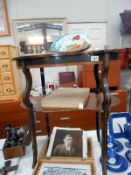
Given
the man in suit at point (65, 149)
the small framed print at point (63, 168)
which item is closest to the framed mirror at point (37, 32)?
the man in suit at point (65, 149)

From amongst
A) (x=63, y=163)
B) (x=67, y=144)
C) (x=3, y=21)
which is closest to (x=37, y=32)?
(x=3, y=21)

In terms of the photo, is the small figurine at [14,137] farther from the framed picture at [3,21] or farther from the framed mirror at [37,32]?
the framed picture at [3,21]

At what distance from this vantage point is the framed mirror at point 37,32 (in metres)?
1.91

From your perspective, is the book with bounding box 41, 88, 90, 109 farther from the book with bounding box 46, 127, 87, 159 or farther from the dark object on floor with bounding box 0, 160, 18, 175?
the dark object on floor with bounding box 0, 160, 18, 175

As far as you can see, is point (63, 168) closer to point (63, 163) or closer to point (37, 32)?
point (63, 163)

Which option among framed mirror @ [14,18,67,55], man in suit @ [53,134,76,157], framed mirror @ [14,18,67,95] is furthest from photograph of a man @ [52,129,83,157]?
framed mirror @ [14,18,67,55]

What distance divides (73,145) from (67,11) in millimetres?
1594

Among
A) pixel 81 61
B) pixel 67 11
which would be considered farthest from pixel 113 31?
pixel 81 61

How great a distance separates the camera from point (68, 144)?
938 mm

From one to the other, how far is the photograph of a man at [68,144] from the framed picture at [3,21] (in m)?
1.40

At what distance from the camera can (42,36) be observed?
1.95 metres

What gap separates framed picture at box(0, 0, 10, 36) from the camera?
1818 millimetres

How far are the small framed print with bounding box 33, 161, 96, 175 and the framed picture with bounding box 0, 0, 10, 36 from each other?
155 centimetres

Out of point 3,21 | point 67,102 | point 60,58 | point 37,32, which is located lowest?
point 67,102
